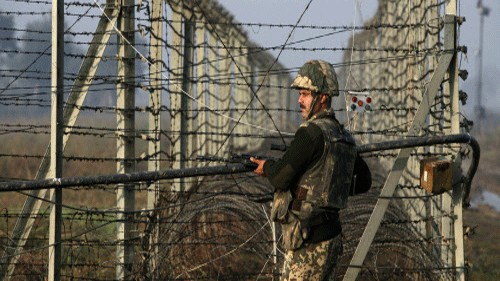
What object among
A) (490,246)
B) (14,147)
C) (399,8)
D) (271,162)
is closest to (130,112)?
(271,162)

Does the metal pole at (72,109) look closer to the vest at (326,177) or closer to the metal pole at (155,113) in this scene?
the metal pole at (155,113)

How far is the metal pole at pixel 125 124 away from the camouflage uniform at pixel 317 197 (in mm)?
3063

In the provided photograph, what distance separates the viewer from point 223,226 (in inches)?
413

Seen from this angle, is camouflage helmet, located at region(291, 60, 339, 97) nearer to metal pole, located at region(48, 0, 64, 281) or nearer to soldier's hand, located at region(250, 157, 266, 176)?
soldier's hand, located at region(250, 157, 266, 176)

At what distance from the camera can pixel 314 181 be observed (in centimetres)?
573

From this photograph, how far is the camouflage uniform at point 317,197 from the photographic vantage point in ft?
18.8

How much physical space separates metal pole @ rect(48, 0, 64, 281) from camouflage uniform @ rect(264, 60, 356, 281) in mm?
1619

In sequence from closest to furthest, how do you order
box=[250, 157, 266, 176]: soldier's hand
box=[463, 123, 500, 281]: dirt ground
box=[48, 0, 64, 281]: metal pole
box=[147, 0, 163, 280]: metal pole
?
1. box=[250, 157, 266, 176]: soldier's hand
2. box=[48, 0, 64, 281]: metal pole
3. box=[147, 0, 163, 280]: metal pole
4. box=[463, 123, 500, 281]: dirt ground

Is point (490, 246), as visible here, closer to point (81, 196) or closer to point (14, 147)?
point (81, 196)

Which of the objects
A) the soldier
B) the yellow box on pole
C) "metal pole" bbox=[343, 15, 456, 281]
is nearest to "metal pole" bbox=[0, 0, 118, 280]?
"metal pole" bbox=[343, 15, 456, 281]

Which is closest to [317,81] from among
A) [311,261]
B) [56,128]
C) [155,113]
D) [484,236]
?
[311,261]

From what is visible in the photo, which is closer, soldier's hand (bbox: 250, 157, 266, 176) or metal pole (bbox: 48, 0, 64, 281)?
soldier's hand (bbox: 250, 157, 266, 176)

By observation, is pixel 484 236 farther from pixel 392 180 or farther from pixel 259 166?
pixel 259 166

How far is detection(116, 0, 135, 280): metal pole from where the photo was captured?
28.8 feet
